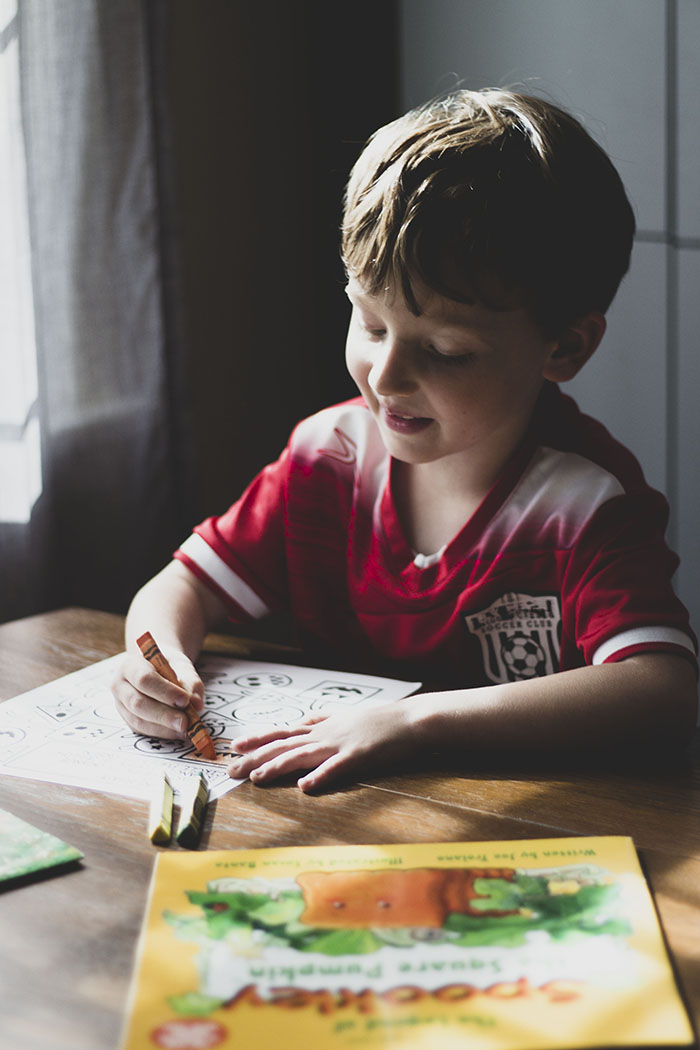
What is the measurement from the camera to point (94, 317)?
1827 mm

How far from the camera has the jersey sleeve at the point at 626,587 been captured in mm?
932

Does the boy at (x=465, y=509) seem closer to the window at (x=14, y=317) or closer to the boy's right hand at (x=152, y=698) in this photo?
the boy's right hand at (x=152, y=698)

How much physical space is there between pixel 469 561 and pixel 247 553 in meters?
0.25

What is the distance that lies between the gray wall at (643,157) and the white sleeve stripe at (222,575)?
0.86 meters

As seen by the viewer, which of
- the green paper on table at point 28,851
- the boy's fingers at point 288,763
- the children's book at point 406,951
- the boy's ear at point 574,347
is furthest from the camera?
the boy's ear at point 574,347

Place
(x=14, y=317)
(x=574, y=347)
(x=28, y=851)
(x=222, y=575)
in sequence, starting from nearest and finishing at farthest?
(x=28, y=851) → (x=574, y=347) → (x=222, y=575) → (x=14, y=317)

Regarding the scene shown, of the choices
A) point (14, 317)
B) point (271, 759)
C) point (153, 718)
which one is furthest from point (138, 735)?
point (14, 317)

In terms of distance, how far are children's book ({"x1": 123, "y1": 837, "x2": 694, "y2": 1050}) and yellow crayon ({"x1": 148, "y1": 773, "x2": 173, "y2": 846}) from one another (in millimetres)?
24

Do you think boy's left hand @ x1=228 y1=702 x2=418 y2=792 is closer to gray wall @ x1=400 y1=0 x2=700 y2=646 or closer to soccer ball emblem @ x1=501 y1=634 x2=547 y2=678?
soccer ball emblem @ x1=501 y1=634 x2=547 y2=678

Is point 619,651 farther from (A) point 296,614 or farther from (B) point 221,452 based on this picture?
(B) point 221,452

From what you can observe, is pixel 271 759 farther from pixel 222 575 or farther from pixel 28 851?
pixel 222 575

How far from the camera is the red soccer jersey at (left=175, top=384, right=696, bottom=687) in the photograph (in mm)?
994

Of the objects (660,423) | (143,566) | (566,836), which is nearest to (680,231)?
(660,423)

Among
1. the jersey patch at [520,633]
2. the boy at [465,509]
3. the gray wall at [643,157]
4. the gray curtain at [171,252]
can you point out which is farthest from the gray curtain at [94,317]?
the jersey patch at [520,633]
